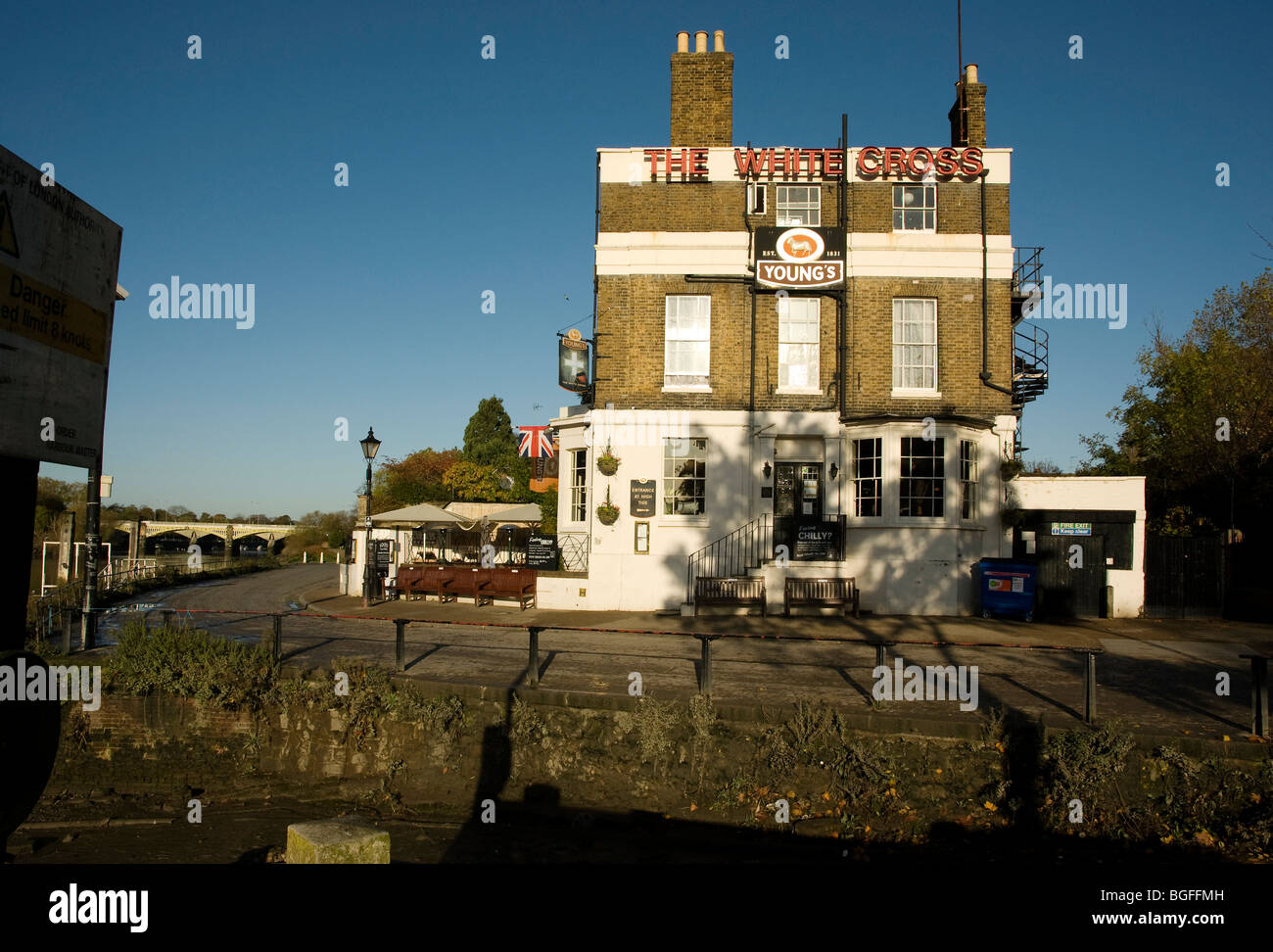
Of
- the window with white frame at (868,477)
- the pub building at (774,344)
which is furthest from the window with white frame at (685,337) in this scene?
the window with white frame at (868,477)

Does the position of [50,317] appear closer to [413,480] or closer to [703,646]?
[703,646]

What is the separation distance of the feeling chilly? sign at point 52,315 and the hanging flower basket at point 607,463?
14663 mm

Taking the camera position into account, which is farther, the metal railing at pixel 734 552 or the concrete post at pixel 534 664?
the metal railing at pixel 734 552

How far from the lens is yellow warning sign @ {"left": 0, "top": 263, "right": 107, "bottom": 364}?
12.0ft

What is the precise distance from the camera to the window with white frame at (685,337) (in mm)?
19688

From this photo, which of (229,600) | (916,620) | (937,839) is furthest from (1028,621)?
(229,600)

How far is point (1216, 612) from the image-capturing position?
1781cm

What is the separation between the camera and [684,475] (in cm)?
1947

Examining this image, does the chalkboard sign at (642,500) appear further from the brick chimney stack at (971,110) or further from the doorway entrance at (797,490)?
the brick chimney stack at (971,110)

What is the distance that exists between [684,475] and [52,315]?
16.1 metres

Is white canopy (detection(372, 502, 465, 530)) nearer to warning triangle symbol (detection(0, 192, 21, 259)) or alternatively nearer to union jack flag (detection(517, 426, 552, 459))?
union jack flag (detection(517, 426, 552, 459))

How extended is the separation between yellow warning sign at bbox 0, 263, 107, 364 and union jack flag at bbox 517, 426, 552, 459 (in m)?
19.8

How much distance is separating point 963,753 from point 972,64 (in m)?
18.5
